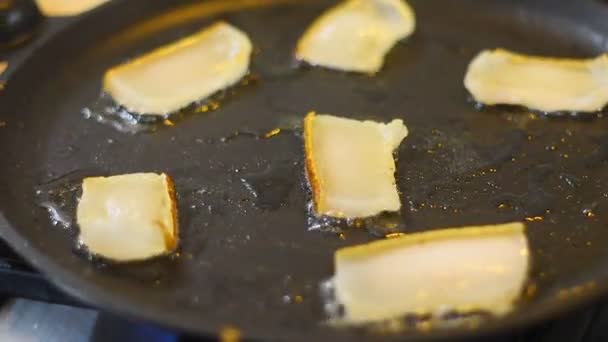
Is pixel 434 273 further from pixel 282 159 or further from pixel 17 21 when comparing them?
pixel 17 21

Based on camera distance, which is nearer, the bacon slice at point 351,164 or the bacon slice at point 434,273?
the bacon slice at point 434,273

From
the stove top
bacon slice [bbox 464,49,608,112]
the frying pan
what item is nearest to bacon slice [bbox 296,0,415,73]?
the frying pan

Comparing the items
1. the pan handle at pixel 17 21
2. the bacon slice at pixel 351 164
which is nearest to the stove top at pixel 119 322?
the bacon slice at pixel 351 164

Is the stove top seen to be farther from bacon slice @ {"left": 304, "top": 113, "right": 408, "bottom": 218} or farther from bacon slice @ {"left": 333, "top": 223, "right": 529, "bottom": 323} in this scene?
bacon slice @ {"left": 304, "top": 113, "right": 408, "bottom": 218}

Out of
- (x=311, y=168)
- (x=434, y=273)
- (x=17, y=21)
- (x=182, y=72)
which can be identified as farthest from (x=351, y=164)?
(x=17, y=21)

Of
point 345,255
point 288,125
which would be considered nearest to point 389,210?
point 345,255

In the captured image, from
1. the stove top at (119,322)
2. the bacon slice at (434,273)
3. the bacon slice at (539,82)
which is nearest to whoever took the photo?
the bacon slice at (434,273)

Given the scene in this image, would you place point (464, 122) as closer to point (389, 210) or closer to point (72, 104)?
point (389, 210)

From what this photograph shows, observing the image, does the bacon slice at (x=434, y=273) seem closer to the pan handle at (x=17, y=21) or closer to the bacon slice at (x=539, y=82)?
the bacon slice at (x=539, y=82)
